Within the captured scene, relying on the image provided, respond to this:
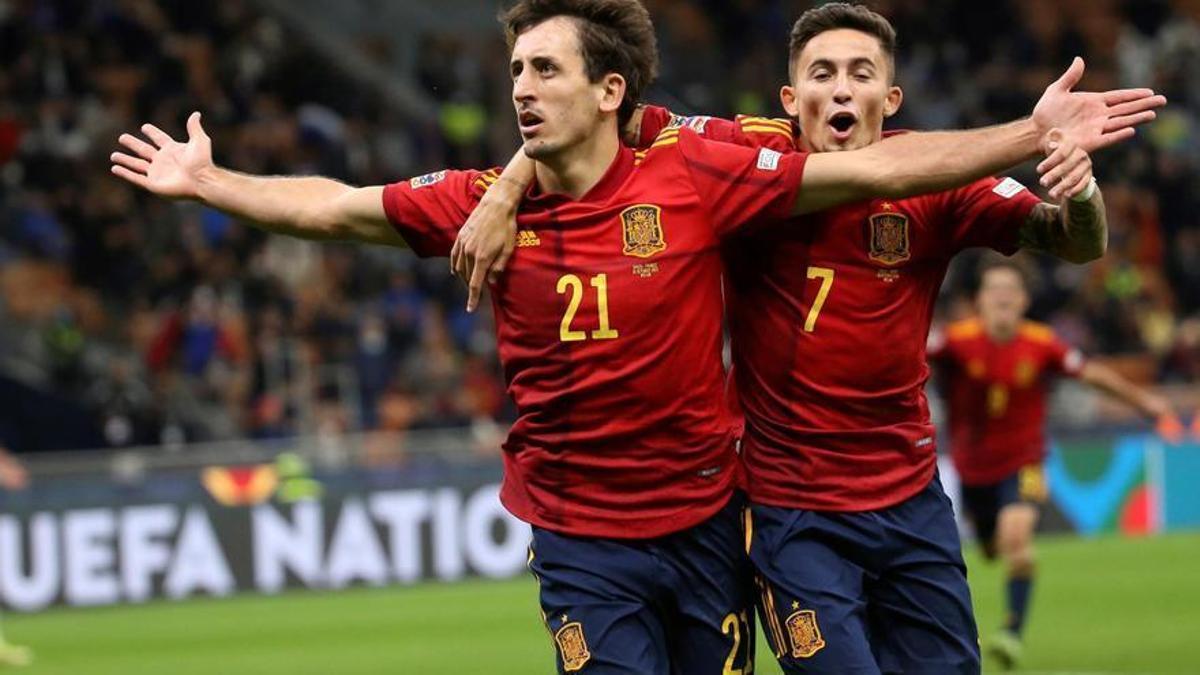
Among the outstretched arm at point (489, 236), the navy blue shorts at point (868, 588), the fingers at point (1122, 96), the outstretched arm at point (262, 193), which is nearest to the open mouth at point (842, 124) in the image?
the fingers at point (1122, 96)

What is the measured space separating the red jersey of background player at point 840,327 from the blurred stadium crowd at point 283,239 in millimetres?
12993

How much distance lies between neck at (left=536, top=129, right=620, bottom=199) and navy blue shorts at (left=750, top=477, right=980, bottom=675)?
3.39 feet

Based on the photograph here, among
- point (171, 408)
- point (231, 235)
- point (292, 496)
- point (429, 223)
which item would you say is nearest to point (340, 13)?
point (231, 235)

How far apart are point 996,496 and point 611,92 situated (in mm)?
6929

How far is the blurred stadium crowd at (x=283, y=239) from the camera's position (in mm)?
19234

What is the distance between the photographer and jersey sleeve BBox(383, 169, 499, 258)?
582 centimetres

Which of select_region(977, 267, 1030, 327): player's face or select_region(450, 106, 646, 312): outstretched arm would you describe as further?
select_region(977, 267, 1030, 327): player's face

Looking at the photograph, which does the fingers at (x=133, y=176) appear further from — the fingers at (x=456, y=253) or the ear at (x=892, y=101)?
the ear at (x=892, y=101)

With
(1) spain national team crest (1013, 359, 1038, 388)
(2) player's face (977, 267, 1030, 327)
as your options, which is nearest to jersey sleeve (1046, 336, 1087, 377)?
(1) spain national team crest (1013, 359, 1038, 388)

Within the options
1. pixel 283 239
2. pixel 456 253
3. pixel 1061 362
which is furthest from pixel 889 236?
pixel 283 239

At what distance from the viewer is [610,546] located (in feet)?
18.5

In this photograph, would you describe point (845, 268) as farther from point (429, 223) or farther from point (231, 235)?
point (231, 235)

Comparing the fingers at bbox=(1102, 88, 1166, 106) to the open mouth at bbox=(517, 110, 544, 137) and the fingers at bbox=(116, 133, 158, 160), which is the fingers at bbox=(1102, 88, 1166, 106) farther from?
the fingers at bbox=(116, 133, 158, 160)

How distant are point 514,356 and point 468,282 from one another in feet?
0.79
